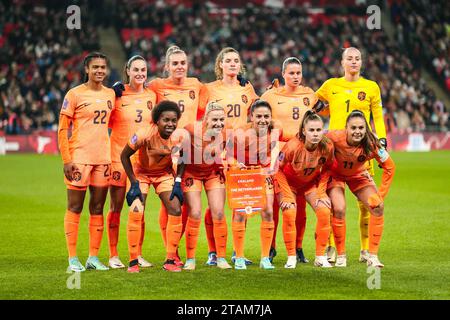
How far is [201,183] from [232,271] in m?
1.04

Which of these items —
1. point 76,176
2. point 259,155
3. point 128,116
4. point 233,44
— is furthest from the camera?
point 233,44

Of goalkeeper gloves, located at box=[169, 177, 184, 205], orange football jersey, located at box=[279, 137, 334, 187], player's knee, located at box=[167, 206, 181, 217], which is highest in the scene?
orange football jersey, located at box=[279, 137, 334, 187]

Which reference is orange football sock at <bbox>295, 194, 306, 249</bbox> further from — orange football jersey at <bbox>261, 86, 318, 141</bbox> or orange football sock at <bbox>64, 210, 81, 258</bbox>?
orange football sock at <bbox>64, 210, 81, 258</bbox>

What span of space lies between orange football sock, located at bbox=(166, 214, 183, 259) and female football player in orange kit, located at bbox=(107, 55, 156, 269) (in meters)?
0.46

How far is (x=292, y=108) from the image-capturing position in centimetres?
994

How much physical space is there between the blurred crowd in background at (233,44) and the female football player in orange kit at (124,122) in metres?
18.5

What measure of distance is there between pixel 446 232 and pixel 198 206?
4435 millimetres

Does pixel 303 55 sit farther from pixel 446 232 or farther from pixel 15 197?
pixel 446 232

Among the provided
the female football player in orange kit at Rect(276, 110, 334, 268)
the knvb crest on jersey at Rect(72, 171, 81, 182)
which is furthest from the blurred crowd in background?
the female football player in orange kit at Rect(276, 110, 334, 268)

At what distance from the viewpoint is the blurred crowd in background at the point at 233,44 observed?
29.5 metres

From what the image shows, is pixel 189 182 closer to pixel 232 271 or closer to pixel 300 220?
pixel 232 271

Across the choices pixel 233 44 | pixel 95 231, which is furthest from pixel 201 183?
pixel 233 44

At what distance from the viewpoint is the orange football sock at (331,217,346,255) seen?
9.44 meters

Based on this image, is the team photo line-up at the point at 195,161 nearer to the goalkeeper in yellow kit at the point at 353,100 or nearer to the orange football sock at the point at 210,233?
the orange football sock at the point at 210,233
